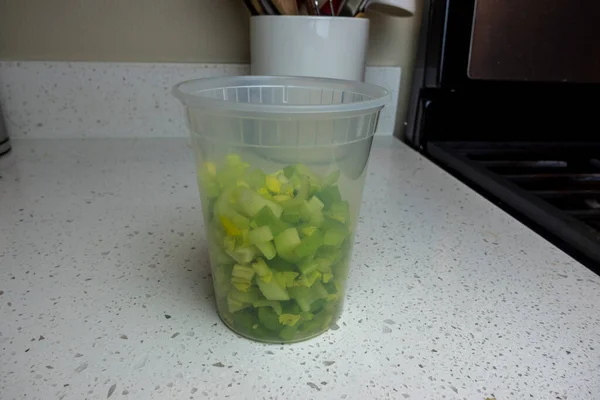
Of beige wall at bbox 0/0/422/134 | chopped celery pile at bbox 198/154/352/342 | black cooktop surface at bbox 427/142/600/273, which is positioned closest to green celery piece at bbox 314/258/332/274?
chopped celery pile at bbox 198/154/352/342

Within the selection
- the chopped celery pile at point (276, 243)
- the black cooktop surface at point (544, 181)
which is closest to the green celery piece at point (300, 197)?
the chopped celery pile at point (276, 243)

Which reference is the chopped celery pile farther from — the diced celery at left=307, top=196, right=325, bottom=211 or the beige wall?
the beige wall

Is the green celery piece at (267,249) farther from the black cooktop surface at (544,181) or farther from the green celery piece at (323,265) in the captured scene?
the black cooktop surface at (544,181)

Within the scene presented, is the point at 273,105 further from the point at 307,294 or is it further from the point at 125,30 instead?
the point at 125,30

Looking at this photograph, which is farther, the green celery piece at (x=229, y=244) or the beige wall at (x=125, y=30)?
the beige wall at (x=125, y=30)

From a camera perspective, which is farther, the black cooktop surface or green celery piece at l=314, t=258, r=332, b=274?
the black cooktop surface

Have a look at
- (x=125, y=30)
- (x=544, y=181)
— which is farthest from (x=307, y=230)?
(x=125, y=30)
